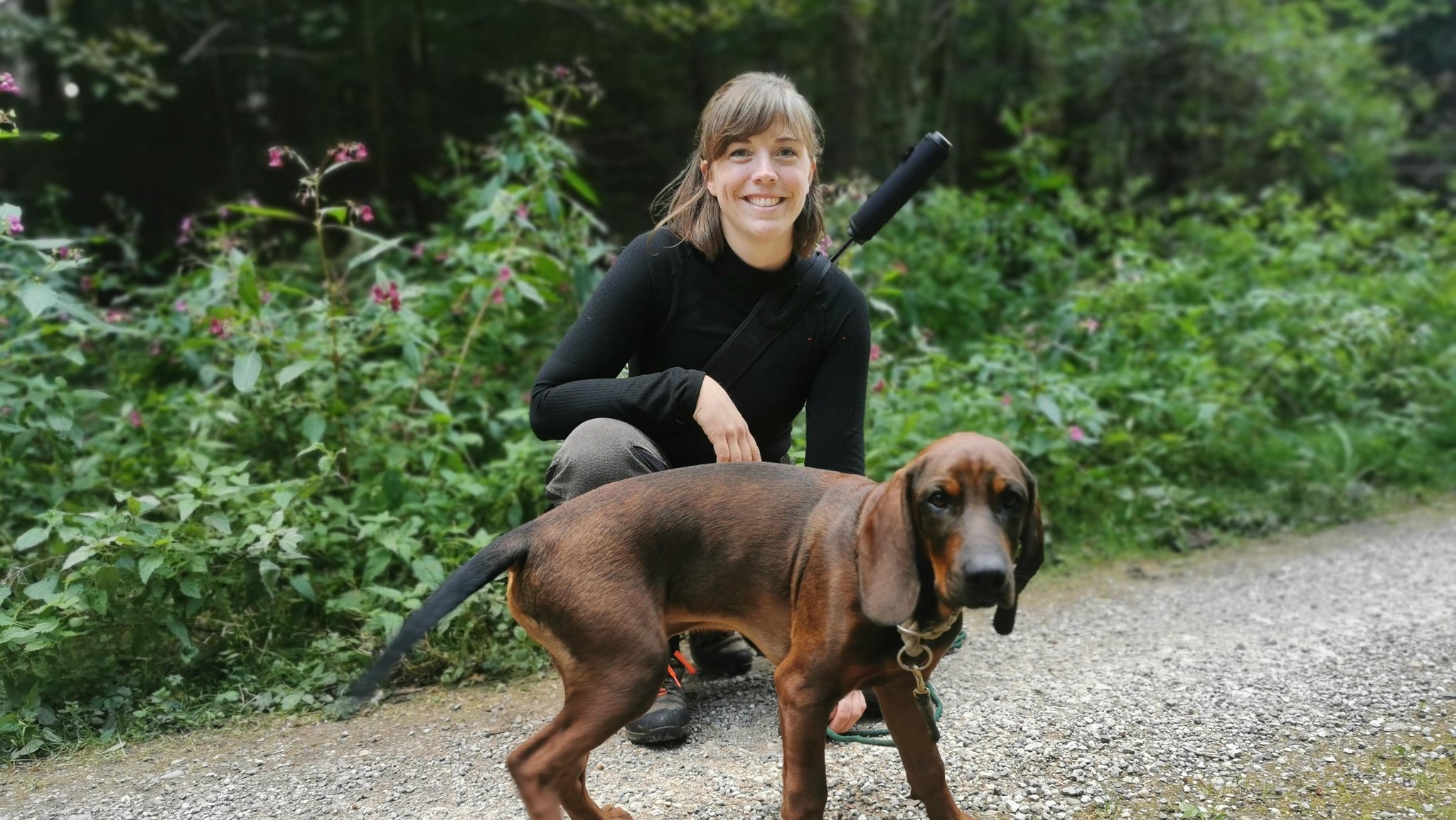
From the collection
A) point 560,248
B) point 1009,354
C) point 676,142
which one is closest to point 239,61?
point 676,142

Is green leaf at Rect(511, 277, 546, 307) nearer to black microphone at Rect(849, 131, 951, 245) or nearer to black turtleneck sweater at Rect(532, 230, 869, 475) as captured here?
black turtleneck sweater at Rect(532, 230, 869, 475)

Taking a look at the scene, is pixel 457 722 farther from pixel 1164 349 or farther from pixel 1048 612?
pixel 1164 349

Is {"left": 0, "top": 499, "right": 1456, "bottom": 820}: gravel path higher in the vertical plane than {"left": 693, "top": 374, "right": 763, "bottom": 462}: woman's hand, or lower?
lower

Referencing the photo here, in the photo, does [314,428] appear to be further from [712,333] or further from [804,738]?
[804,738]

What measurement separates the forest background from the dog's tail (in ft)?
4.25

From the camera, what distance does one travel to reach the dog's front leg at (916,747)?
249cm

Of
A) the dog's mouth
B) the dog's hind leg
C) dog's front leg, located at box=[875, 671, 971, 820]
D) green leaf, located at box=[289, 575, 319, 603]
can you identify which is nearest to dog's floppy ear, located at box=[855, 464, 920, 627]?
the dog's mouth

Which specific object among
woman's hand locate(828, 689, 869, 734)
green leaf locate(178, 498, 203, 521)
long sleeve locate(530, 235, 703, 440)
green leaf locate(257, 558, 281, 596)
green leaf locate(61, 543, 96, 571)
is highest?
long sleeve locate(530, 235, 703, 440)

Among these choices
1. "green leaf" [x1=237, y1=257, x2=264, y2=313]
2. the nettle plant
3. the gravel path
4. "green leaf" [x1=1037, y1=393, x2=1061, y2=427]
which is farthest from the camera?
"green leaf" [x1=1037, y1=393, x2=1061, y2=427]

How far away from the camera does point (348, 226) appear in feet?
12.7

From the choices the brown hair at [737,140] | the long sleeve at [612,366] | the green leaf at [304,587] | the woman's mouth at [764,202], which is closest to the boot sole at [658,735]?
the long sleeve at [612,366]

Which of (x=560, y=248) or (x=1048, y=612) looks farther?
(x=560, y=248)

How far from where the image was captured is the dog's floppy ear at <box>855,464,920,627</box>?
2193mm

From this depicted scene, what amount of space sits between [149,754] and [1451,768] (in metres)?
3.47
